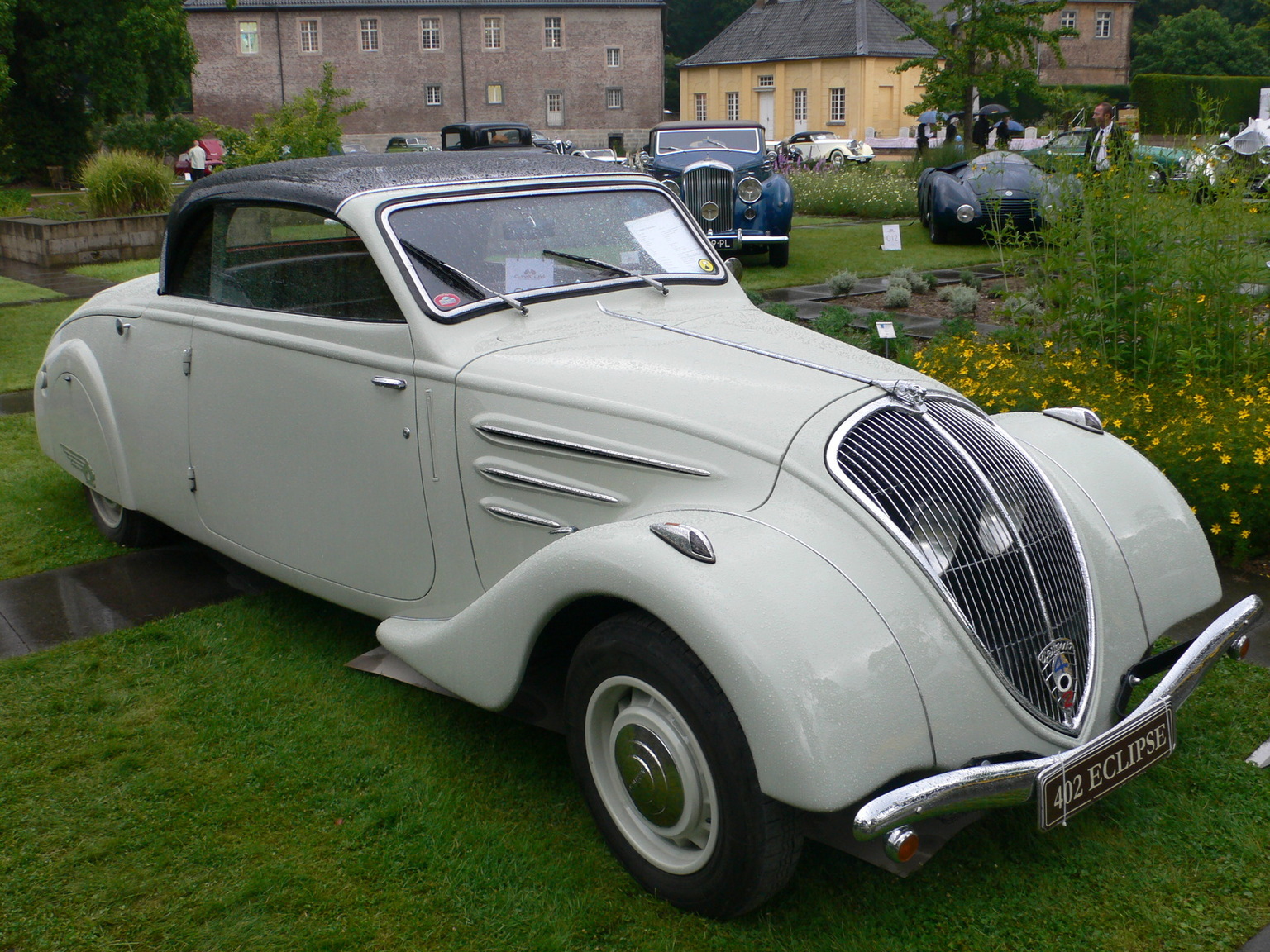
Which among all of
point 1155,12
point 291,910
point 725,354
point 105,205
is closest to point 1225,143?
point 725,354

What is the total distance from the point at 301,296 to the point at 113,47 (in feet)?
99.4

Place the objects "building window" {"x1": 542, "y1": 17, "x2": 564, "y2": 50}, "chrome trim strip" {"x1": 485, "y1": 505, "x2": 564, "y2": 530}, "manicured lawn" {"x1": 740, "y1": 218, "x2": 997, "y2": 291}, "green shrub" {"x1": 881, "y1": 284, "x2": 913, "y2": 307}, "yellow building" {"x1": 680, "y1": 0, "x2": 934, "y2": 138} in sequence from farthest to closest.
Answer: "building window" {"x1": 542, "y1": 17, "x2": 564, "y2": 50} < "yellow building" {"x1": 680, "y1": 0, "x2": 934, "y2": 138} < "manicured lawn" {"x1": 740, "y1": 218, "x2": 997, "y2": 291} < "green shrub" {"x1": 881, "y1": 284, "x2": 913, "y2": 307} < "chrome trim strip" {"x1": 485, "y1": 505, "x2": 564, "y2": 530}

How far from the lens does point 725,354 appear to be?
308 centimetres

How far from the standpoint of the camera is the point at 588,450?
279cm

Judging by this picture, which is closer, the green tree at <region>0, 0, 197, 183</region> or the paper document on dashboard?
the paper document on dashboard

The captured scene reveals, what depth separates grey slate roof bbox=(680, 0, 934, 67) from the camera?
5116 cm

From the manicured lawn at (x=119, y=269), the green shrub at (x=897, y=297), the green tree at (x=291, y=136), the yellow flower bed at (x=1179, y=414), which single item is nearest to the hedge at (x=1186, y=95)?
the green tree at (x=291, y=136)

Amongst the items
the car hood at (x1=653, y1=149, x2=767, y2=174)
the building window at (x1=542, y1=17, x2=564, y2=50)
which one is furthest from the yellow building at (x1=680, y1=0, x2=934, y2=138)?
the car hood at (x1=653, y1=149, x2=767, y2=174)

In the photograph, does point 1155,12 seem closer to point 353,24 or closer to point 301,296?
point 353,24

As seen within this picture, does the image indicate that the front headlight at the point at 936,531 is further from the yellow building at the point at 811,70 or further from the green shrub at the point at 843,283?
the yellow building at the point at 811,70

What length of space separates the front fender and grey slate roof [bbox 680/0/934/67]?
52592 mm

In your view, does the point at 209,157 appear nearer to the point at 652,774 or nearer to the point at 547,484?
the point at 547,484

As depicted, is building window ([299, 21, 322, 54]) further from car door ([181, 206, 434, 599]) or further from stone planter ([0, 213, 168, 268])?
car door ([181, 206, 434, 599])

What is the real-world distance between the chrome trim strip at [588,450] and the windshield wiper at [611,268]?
83 centimetres
